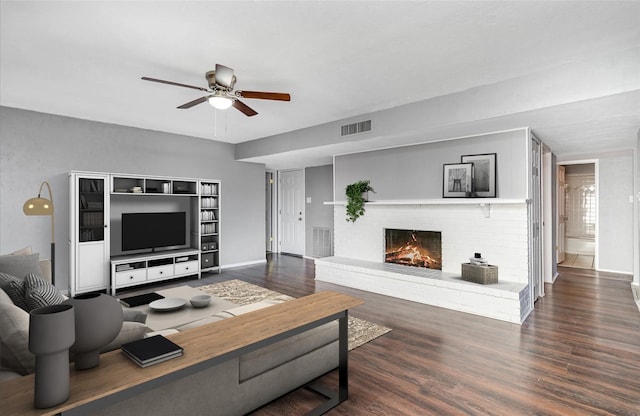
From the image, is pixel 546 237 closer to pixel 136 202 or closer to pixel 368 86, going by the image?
pixel 368 86

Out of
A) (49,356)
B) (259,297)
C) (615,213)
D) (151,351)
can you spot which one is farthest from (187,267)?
(615,213)

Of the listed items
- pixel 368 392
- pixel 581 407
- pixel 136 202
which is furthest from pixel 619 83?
pixel 136 202

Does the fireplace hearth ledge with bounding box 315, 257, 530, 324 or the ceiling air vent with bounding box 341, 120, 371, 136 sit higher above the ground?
the ceiling air vent with bounding box 341, 120, 371, 136

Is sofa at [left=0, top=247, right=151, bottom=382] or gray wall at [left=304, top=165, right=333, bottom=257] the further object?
gray wall at [left=304, top=165, right=333, bottom=257]

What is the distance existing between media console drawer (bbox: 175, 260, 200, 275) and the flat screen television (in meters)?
0.40

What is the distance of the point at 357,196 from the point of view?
18.6 ft

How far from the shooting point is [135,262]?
5320mm

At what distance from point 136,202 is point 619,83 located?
6343 mm

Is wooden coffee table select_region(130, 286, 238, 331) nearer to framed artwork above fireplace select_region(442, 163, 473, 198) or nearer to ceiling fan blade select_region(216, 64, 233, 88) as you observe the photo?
ceiling fan blade select_region(216, 64, 233, 88)

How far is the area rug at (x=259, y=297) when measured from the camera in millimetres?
3320

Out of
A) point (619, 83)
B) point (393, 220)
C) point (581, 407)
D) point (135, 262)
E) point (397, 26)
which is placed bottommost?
point (581, 407)

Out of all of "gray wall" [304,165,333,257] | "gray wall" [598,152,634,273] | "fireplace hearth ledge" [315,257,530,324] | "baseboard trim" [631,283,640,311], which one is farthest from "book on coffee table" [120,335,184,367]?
"gray wall" [598,152,634,273]

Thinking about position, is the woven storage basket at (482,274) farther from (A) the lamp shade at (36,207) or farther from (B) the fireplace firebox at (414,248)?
(A) the lamp shade at (36,207)

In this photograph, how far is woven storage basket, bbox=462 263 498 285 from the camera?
411cm
